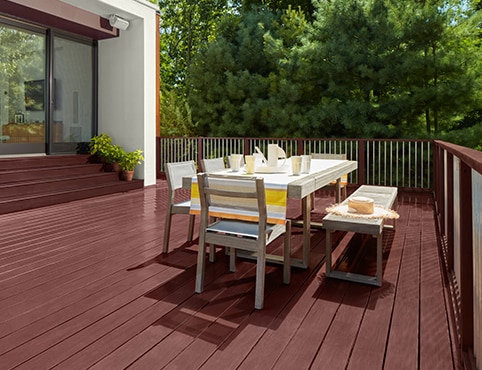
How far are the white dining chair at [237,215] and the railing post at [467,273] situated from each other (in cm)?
101

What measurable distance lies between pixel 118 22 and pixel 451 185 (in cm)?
660

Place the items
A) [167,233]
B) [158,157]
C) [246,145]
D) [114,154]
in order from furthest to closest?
[158,157]
[246,145]
[114,154]
[167,233]

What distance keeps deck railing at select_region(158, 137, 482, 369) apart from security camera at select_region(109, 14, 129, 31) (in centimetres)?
250

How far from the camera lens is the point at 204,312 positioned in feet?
7.14

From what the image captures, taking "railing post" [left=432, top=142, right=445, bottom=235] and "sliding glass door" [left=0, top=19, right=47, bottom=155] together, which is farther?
"sliding glass door" [left=0, top=19, right=47, bottom=155]

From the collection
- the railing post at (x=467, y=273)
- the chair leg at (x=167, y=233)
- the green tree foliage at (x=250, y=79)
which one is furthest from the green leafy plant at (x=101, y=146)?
the railing post at (x=467, y=273)

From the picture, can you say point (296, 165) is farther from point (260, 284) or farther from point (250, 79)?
point (250, 79)

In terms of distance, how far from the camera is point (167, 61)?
16.6 meters

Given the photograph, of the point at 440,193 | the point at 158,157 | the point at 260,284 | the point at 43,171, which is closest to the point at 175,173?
the point at 260,284

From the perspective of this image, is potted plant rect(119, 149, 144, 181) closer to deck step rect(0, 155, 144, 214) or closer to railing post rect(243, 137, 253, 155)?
deck step rect(0, 155, 144, 214)

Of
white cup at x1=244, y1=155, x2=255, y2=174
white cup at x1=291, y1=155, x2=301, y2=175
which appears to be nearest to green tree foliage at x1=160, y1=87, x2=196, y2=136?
white cup at x1=244, y1=155, x2=255, y2=174

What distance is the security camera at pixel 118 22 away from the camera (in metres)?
7.20

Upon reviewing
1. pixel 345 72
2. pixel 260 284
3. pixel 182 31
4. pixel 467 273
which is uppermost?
pixel 182 31

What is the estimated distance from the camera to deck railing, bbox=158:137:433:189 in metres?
7.27
